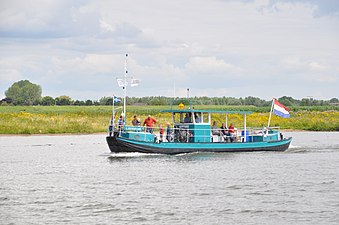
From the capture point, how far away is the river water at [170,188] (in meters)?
23.7

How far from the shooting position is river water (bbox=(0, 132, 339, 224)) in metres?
23.7

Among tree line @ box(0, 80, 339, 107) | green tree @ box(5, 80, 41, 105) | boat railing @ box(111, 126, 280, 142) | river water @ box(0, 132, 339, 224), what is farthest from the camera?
green tree @ box(5, 80, 41, 105)

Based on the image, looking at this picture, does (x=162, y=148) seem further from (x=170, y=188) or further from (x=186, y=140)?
(x=170, y=188)

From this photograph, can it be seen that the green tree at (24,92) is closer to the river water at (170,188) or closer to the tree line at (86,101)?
the tree line at (86,101)

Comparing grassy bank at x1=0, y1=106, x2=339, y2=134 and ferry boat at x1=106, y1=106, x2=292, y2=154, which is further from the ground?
grassy bank at x1=0, y1=106, x2=339, y2=134

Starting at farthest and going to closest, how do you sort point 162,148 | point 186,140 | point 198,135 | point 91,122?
point 91,122 < point 198,135 < point 186,140 < point 162,148

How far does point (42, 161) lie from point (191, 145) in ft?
29.0

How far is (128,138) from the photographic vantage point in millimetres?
41406

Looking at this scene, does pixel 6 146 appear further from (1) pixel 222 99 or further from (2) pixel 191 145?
(1) pixel 222 99

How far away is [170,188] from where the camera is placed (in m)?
29.6

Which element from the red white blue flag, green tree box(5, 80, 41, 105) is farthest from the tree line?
the red white blue flag

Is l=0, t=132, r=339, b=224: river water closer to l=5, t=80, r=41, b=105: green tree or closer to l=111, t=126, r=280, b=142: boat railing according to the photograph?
l=111, t=126, r=280, b=142: boat railing

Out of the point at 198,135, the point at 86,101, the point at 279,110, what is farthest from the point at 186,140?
the point at 86,101

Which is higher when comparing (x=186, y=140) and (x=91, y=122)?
(x=91, y=122)
